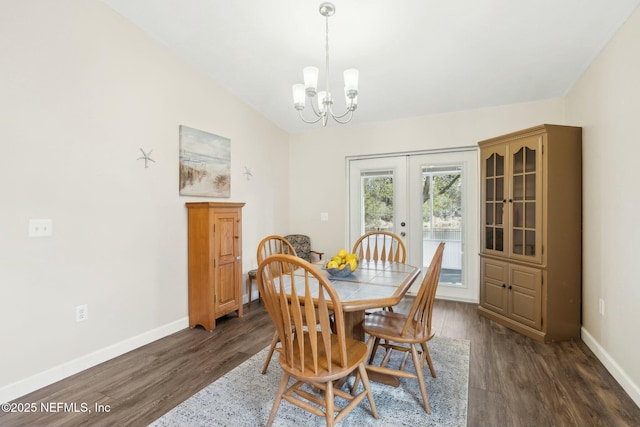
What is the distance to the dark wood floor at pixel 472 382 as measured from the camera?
1777 millimetres

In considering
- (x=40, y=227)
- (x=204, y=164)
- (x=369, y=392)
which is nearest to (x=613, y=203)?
(x=369, y=392)

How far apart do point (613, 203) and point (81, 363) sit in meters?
4.00

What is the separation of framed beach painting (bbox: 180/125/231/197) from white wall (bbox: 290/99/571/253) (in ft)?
4.65

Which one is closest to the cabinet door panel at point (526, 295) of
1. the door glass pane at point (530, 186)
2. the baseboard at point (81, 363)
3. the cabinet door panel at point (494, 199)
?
the cabinet door panel at point (494, 199)

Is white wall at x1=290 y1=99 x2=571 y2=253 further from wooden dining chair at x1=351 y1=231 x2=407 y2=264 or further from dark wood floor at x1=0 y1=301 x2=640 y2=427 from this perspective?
dark wood floor at x1=0 y1=301 x2=640 y2=427

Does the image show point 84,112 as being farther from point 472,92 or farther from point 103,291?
point 472,92

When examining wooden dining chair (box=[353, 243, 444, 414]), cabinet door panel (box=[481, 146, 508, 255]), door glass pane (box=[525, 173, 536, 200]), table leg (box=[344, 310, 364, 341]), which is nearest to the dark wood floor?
wooden dining chair (box=[353, 243, 444, 414])

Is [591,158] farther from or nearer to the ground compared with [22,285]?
farther from the ground

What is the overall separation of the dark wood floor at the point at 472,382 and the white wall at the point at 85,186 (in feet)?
0.84

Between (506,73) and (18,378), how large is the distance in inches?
178

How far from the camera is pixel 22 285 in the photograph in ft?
6.64

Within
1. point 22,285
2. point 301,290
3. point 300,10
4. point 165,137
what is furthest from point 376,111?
point 22,285

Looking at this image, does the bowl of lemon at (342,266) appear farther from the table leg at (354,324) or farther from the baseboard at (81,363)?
the baseboard at (81,363)

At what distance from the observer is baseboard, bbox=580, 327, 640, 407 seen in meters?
1.92
